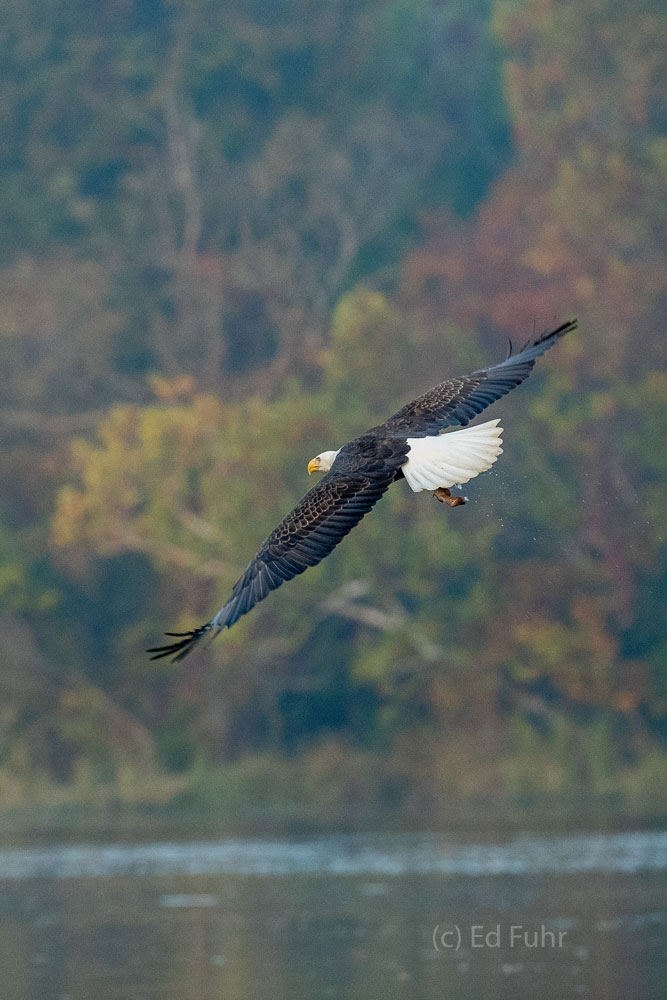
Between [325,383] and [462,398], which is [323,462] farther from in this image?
[325,383]

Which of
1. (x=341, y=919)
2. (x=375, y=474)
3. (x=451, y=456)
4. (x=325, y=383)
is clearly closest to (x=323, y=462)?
(x=375, y=474)

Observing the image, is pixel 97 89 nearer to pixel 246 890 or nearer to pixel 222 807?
pixel 222 807

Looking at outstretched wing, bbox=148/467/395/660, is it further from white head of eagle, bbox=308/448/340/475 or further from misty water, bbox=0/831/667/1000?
misty water, bbox=0/831/667/1000

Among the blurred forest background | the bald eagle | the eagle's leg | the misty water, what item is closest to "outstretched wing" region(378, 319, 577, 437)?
the bald eagle

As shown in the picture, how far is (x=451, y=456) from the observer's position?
31.3ft

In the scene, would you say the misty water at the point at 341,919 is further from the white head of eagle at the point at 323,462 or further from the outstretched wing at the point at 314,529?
the outstretched wing at the point at 314,529

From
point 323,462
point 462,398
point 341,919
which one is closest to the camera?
point 462,398

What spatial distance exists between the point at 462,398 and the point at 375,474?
29.9 inches

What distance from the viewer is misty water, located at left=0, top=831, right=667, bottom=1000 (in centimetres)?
1245

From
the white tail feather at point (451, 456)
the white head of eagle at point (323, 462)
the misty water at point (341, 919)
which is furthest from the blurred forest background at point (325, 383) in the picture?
the white tail feather at point (451, 456)

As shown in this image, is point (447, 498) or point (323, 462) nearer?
point (447, 498)

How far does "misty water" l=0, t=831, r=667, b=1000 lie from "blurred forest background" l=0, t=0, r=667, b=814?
11.1 ft

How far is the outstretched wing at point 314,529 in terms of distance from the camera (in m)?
9.73

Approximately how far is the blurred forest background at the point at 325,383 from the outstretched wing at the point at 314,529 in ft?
30.3
